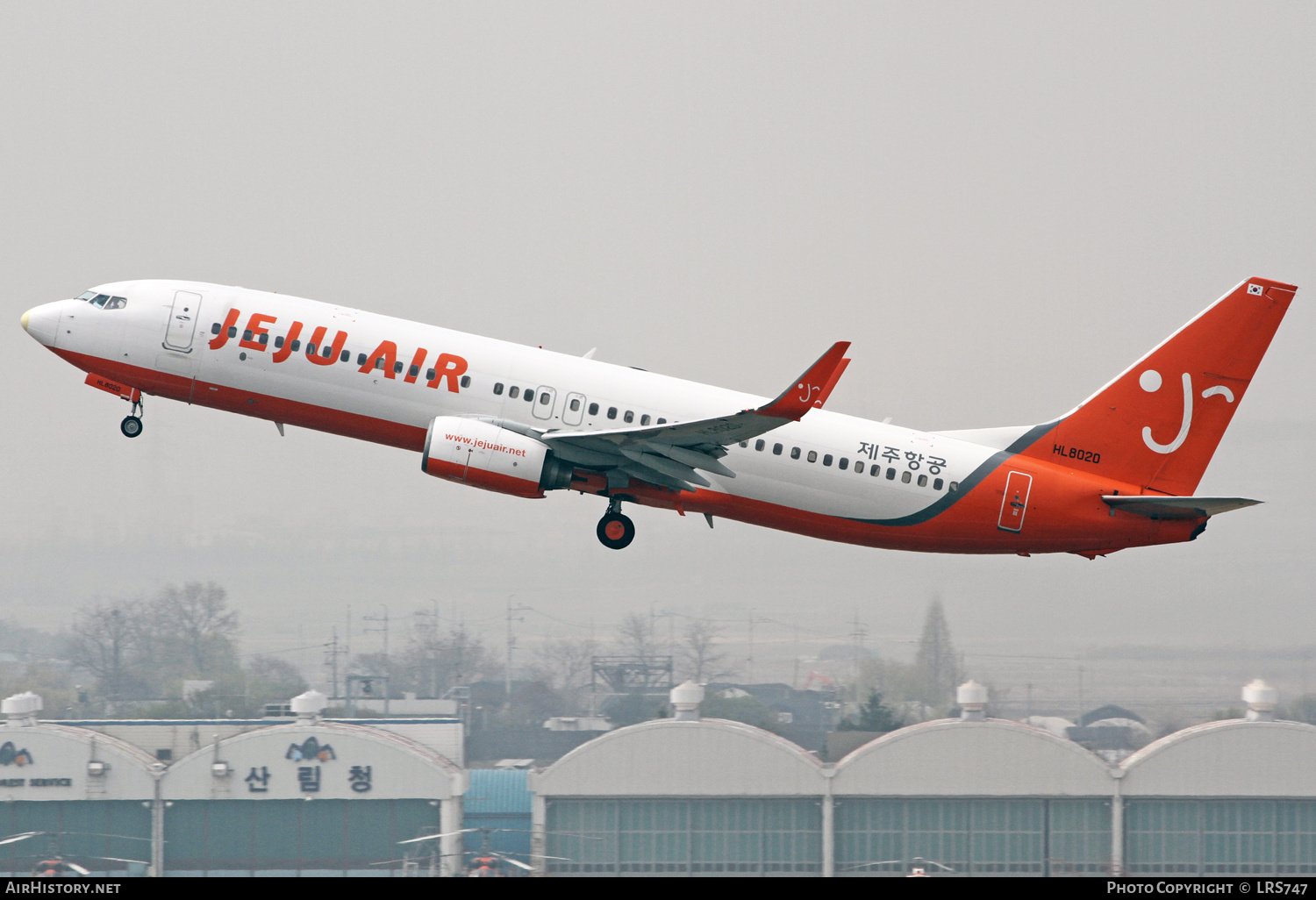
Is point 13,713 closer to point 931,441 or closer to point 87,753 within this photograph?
point 87,753

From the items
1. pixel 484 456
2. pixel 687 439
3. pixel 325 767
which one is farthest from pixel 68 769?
pixel 687 439

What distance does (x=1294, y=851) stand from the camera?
4675 centimetres

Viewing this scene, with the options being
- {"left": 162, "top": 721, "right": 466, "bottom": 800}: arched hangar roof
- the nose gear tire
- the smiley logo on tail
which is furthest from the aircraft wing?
{"left": 162, "top": 721, "right": 466, "bottom": 800}: arched hangar roof

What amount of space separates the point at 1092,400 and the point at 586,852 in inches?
963

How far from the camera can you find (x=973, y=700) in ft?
155

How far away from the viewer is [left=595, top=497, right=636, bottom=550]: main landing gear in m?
32.8

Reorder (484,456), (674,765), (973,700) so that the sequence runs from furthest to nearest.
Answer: (973,700), (674,765), (484,456)

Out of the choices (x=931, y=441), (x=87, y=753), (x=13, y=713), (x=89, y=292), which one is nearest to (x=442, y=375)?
(x=89, y=292)

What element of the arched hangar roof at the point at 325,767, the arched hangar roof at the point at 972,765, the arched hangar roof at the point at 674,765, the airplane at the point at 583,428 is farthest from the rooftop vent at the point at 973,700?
the arched hangar roof at the point at 325,767

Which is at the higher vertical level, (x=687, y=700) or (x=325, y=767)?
(x=687, y=700)

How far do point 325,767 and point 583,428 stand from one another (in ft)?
73.3

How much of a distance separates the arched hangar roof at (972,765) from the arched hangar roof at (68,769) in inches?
1063

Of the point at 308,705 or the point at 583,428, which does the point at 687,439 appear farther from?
the point at 308,705

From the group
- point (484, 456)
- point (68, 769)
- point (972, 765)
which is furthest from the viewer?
point (68, 769)
